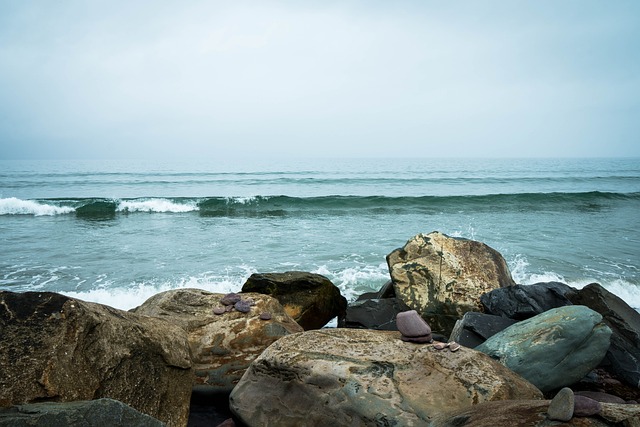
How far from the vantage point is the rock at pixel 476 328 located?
522 centimetres

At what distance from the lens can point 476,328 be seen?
530cm

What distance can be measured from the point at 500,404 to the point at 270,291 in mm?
4440

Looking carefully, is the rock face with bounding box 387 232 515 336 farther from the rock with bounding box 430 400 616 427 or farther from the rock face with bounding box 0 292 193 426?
the rock face with bounding box 0 292 193 426

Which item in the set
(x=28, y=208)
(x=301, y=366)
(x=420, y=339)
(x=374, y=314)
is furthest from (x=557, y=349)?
(x=28, y=208)

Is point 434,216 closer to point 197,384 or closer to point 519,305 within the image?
point 519,305

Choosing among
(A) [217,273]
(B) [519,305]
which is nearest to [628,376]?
(B) [519,305]

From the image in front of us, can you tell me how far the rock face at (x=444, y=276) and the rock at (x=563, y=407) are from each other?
4464mm

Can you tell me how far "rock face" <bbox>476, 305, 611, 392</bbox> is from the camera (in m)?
4.35

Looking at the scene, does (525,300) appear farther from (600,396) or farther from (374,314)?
(374,314)

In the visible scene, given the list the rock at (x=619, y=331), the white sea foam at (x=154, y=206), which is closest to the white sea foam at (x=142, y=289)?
the rock at (x=619, y=331)

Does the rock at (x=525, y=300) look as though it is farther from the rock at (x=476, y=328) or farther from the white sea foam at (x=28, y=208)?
the white sea foam at (x=28, y=208)

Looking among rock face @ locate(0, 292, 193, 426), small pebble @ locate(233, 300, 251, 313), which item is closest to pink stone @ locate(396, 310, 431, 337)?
rock face @ locate(0, 292, 193, 426)

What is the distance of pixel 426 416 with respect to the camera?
323cm

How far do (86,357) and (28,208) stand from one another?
78.9 ft
